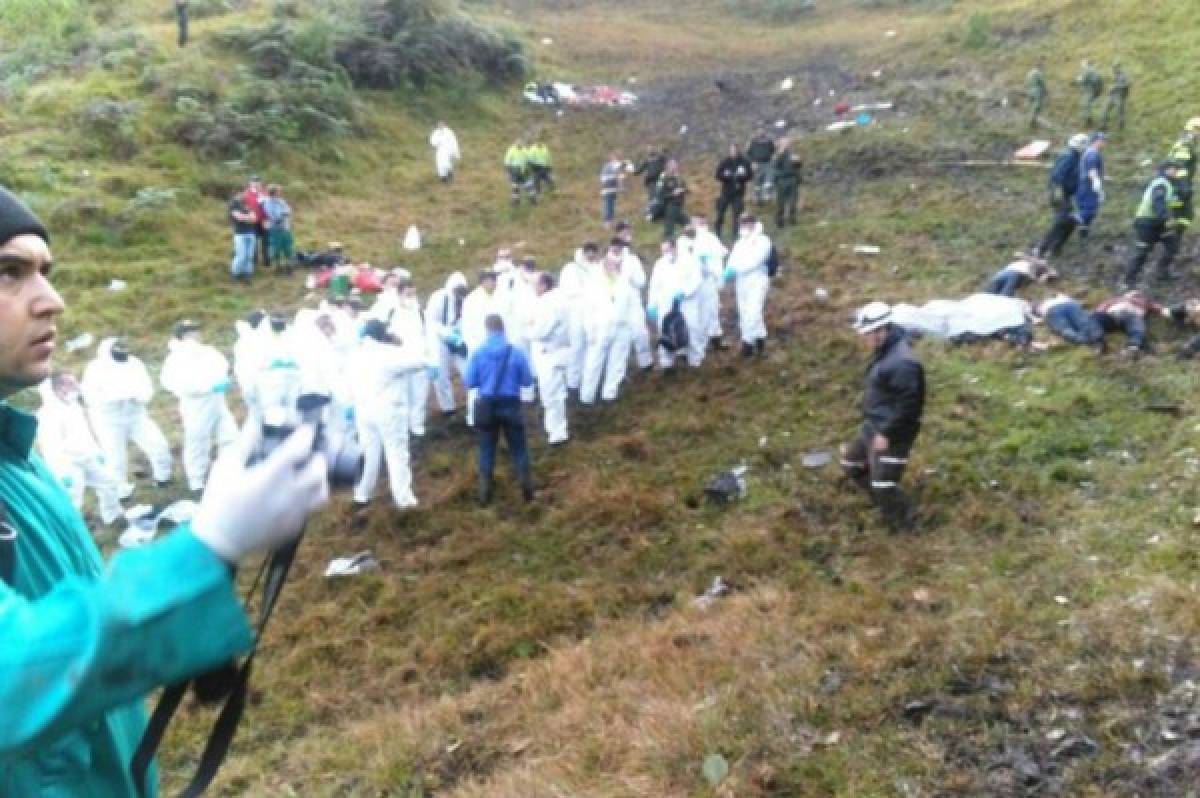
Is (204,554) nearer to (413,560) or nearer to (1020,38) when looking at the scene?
(413,560)

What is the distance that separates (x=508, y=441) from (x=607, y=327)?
9.11 feet

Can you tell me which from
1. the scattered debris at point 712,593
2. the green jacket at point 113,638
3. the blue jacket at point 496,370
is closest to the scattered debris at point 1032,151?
the blue jacket at point 496,370

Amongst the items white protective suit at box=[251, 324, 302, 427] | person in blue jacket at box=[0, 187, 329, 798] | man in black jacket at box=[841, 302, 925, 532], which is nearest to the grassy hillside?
man in black jacket at box=[841, 302, 925, 532]

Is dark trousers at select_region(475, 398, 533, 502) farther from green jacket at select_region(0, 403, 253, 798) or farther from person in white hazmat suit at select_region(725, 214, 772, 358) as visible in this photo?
green jacket at select_region(0, 403, 253, 798)

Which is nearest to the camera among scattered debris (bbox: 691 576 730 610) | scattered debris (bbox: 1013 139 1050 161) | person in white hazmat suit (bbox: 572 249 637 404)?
scattered debris (bbox: 691 576 730 610)

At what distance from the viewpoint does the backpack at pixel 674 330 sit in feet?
41.3

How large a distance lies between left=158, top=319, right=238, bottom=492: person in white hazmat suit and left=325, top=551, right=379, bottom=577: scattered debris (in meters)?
2.68

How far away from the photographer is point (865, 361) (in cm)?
1206

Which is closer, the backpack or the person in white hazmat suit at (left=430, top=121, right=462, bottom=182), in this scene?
the backpack

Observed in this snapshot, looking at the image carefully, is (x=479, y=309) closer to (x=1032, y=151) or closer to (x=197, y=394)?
(x=197, y=394)

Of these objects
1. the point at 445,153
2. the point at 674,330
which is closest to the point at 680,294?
the point at 674,330

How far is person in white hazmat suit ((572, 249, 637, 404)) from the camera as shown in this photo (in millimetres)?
12227

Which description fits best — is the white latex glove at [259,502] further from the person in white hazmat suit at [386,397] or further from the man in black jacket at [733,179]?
the man in black jacket at [733,179]

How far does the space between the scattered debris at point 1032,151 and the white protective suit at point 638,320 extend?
10925 mm
